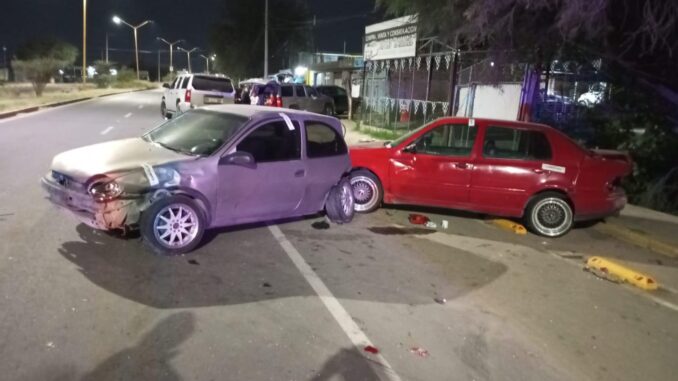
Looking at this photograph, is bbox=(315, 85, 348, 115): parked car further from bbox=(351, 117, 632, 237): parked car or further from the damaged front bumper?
the damaged front bumper

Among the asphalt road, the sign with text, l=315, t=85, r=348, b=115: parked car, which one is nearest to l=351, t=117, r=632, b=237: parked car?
the asphalt road

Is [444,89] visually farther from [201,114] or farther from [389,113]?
[201,114]

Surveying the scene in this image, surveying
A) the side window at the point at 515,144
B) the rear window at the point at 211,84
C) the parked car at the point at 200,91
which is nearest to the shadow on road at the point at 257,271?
the side window at the point at 515,144

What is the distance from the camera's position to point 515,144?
8.21 m

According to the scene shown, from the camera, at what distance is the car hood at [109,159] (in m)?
5.82

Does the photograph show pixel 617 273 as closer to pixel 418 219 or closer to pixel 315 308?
pixel 418 219

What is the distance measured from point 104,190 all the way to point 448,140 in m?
4.90

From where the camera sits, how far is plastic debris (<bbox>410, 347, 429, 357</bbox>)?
4.23 metres

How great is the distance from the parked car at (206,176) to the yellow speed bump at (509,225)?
7.44ft

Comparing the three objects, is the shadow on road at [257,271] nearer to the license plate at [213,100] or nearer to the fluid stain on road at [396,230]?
the fluid stain on road at [396,230]

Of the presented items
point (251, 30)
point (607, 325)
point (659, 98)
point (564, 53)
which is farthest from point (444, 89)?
point (251, 30)

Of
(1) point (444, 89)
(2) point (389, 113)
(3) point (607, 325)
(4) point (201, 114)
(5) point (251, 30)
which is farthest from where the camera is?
(5) point (251, 30)

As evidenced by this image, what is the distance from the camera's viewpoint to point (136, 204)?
5.74 m

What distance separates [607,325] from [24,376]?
4558 mm
